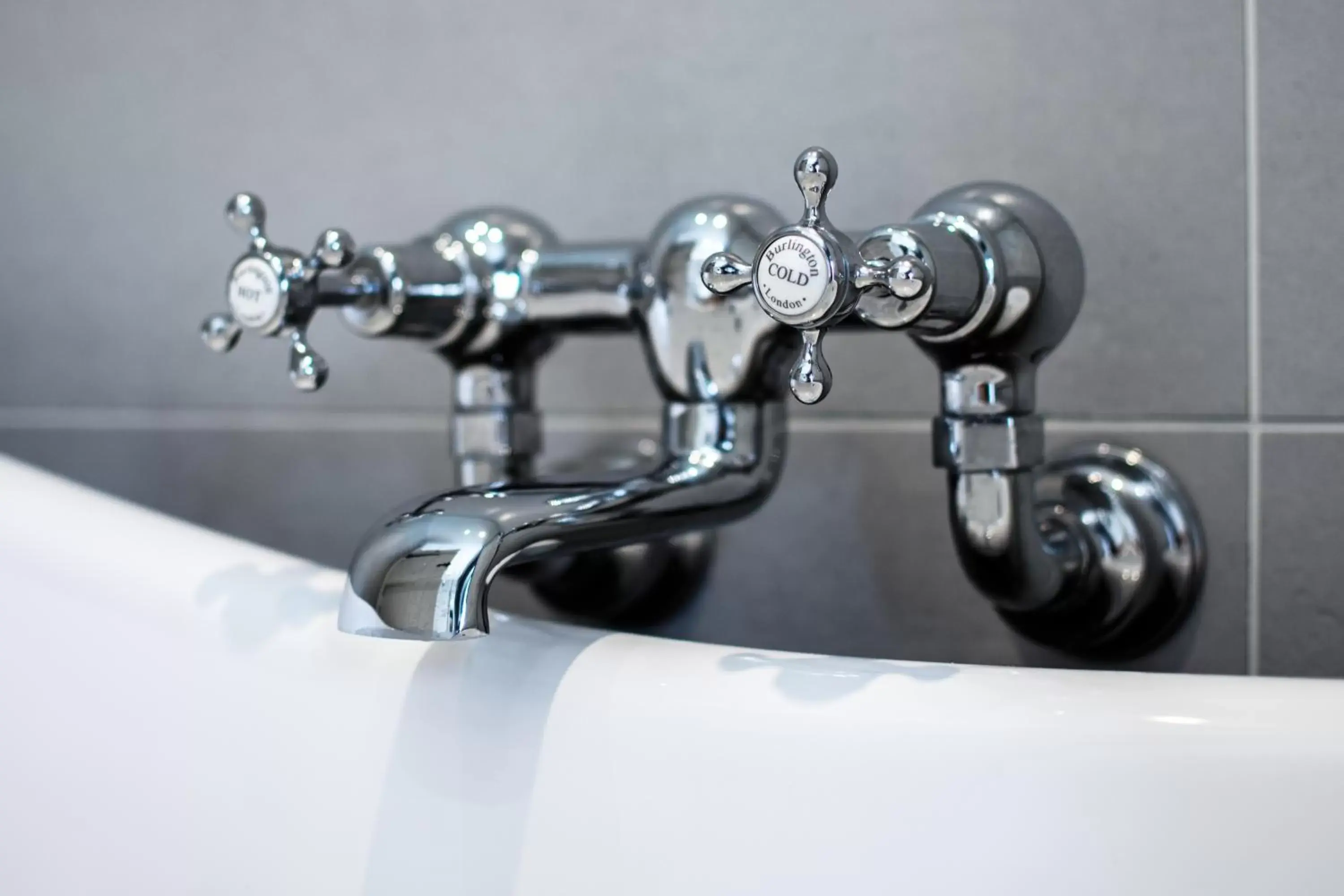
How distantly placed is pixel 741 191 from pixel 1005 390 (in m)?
0.21

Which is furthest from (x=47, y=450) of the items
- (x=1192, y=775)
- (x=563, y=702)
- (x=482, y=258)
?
(x=1192, y=775)

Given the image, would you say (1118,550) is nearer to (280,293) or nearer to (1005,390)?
(1005,390)

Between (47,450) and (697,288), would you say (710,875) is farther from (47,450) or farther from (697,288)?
(47,450)

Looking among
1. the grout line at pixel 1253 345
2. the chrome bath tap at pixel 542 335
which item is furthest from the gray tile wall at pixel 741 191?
the chrome bath tap at pixel 542 335

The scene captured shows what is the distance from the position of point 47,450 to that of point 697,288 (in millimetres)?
496

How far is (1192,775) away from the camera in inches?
13.8

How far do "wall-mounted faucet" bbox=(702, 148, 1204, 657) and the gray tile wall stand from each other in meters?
0.02

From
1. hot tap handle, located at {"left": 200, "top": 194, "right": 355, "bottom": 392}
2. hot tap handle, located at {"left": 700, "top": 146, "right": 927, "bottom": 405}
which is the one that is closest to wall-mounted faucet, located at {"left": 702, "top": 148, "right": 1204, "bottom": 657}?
hot tap handle, located at {"left": 700, "top": 146, "right": 927, "bottom": 405}

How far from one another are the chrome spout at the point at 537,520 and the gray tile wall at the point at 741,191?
0.13m

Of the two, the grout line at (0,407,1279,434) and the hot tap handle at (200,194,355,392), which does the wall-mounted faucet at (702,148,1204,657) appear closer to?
the grout line at (0,407,1279,434)

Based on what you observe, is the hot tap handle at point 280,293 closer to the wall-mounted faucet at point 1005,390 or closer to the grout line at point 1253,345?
the wall-mounted faucet at point 1005,390

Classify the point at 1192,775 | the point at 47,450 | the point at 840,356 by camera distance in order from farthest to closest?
the point at 47,450, the point at 840,356, the point at 1192,775

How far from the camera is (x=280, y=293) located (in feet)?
1.53

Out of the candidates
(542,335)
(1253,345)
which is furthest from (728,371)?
(1253,345)
